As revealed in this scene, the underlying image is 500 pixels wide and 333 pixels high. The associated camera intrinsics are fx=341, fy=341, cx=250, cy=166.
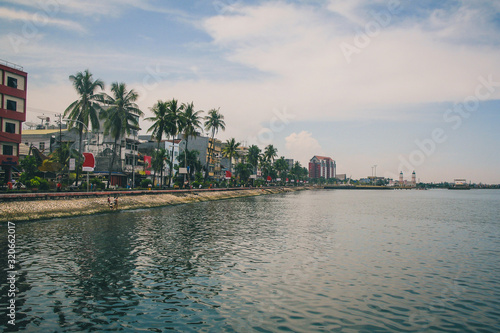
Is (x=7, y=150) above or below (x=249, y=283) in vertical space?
above

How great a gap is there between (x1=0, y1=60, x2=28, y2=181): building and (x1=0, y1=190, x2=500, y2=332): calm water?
33.7 m

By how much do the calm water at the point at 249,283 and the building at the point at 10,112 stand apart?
33.7 metres

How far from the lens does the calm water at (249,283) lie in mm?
11789

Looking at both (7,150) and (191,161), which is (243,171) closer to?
(191,161)

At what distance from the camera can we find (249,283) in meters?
16.0

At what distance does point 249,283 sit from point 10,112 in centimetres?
5757

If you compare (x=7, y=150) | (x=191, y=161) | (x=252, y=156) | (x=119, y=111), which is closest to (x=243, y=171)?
(x=252, y=156)

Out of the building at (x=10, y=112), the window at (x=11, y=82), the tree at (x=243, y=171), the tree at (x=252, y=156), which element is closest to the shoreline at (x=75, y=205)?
the building at (x=10, y=112)

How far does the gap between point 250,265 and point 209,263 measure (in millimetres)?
2385

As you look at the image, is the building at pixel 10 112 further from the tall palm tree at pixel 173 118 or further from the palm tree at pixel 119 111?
the tall palm tree at pixel 173 118

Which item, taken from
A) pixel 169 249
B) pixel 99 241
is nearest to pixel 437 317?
pixel 169 249

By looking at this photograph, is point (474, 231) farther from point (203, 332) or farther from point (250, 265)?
point (203, 332)

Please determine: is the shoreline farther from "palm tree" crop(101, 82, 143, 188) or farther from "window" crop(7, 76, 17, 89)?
"window" crop(7, 76, 17, 89)

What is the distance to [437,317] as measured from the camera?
12531 mm
